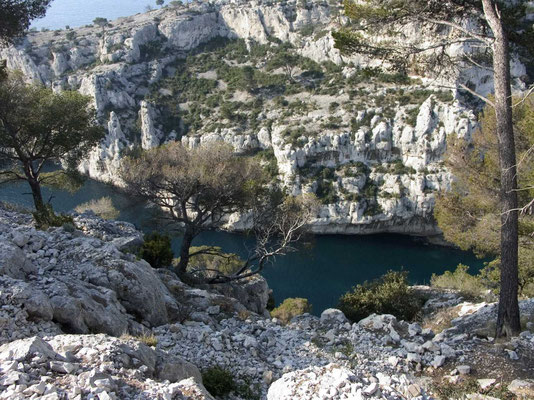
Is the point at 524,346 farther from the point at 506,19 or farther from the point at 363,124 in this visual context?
the point at 363,124

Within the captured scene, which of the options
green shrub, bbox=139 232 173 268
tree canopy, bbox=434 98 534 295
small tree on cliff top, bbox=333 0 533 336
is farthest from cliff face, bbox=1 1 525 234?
green shrub, bbox=139 232 173 268

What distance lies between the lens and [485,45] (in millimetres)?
7559

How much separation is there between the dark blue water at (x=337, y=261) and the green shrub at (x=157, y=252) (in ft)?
51.8

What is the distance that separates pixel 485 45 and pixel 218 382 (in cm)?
743

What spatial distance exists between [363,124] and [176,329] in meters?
36.9

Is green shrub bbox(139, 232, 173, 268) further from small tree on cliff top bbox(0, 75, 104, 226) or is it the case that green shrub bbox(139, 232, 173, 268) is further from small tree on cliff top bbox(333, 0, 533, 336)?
small tree on cliff top bbox(333, 0, 533, 336)

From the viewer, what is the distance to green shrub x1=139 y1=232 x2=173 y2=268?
1030cm

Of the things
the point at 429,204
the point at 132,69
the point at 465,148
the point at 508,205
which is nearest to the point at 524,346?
the point at 508,205

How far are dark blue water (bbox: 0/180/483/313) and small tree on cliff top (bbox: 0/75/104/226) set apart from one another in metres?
12.7

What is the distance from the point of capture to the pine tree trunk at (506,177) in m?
6.64

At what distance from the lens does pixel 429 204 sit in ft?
121

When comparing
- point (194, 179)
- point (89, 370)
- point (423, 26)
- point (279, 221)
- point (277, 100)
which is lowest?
point (89, 370)

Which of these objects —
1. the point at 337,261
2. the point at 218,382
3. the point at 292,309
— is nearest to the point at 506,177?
the point at 218,382

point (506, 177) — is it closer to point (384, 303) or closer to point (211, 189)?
point (384, 303)
